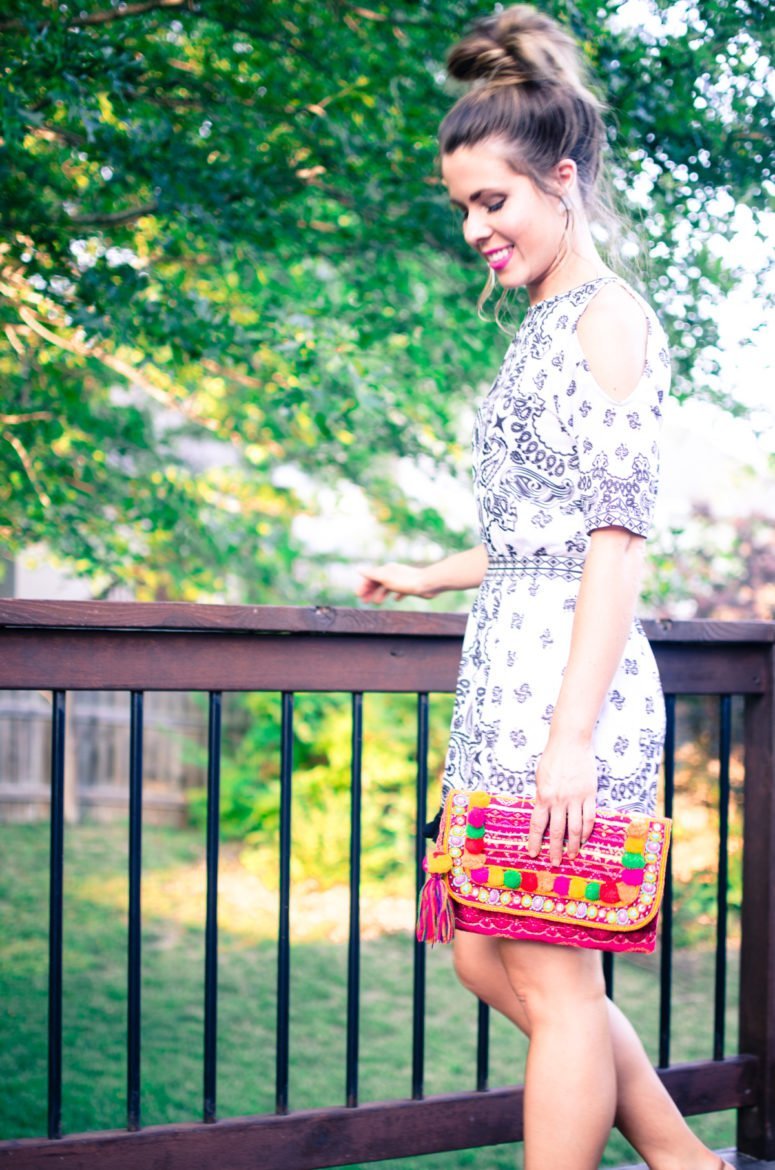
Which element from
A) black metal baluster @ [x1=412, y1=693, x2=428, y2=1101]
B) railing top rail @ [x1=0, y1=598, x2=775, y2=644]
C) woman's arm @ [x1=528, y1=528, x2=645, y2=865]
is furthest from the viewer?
black metal baluster @ [x1=412, y1=693, x2=428, y2=1101]

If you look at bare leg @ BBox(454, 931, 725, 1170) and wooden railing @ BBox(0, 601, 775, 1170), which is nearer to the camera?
bare leg @ BBox(454, 931, 725, 1170)

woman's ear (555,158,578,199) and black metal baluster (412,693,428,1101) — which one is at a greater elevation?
woman's ear (555,158,578,199)

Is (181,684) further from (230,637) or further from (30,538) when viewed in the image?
(30,538)

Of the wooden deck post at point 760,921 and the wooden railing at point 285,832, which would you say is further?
the wooden deck post at point 760,921

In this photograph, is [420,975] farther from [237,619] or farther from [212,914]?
[237,619]

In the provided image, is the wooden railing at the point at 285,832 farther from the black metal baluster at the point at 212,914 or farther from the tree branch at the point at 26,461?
the tree branch at the point at 26,461

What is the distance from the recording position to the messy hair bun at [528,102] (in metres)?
1.30

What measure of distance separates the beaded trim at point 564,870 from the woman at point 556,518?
1.1 inches

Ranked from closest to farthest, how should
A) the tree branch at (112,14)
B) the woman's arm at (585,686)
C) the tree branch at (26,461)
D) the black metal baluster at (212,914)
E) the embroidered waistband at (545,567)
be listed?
the woman's arm at (585,686)
the embroidered waistband at (545,567)
the black metal baluster at (212,914)
the tree branch at (112,14)
the tree branch at (26,461)

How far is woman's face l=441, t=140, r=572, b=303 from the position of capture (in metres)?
1.31

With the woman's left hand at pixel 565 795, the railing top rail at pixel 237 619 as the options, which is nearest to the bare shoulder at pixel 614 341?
the woman's left hand at pixel 565 795

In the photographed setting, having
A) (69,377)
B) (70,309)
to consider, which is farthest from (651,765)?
(69,377)

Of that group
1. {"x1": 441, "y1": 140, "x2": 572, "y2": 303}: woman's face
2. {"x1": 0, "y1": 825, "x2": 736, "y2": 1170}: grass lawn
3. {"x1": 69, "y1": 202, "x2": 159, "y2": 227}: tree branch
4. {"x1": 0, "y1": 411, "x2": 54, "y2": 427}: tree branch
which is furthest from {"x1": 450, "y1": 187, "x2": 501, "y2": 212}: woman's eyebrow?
{"x1": 0, "y1": 411, "x2": 54, "y2": 427}: tree branch

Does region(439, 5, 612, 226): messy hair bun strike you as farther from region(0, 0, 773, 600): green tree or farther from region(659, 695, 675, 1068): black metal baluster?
region(0, 0, 773, 600): green tree
